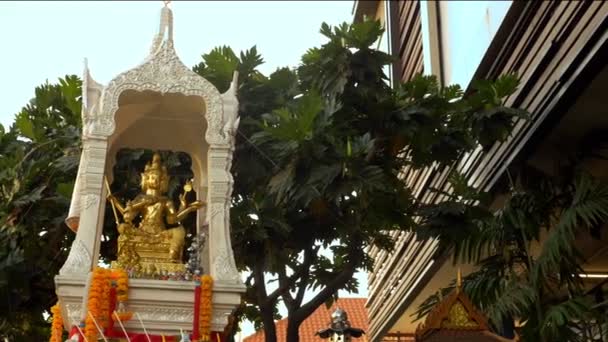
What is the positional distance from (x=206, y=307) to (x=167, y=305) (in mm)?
334

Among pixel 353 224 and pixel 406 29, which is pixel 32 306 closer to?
pixel 353 224

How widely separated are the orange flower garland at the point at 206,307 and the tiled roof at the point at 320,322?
Result: 449 inches

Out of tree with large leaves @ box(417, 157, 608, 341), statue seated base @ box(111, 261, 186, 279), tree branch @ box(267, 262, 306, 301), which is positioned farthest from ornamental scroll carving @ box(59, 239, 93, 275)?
tree with large leaves @ box(417, 157, 608, 341)

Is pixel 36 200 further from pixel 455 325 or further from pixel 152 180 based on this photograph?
pixel 455 325

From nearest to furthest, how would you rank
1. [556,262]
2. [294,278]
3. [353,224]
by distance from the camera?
[556,262] < [353,224] < [294,278]

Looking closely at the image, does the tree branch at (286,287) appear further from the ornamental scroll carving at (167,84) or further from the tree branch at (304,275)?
the ornamental scroll carving at (167,84)

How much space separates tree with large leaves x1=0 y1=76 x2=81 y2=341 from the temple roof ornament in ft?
13.7

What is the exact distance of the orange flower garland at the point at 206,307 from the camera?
7578mm

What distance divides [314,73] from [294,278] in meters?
2.21

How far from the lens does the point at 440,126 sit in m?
9.64

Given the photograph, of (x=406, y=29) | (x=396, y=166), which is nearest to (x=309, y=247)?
(x=396, y=166)

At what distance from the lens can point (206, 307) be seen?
25.1 ft

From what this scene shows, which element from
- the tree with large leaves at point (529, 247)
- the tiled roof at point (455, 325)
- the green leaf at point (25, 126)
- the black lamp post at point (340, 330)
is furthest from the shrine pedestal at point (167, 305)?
the green leaf at point (25, 126)

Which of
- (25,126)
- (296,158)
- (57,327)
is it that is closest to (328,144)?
(296,158)
